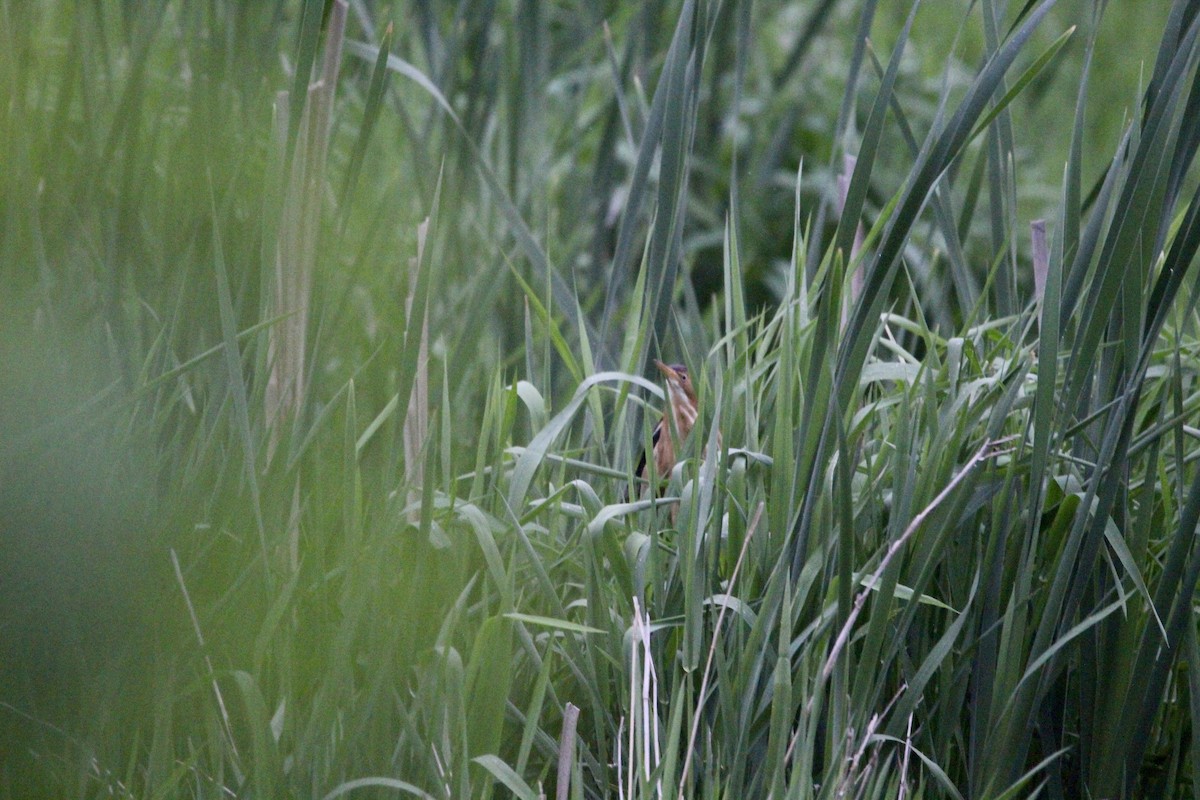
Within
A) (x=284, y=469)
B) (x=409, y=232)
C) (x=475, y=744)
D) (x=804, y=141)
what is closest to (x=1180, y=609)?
(x=475, y=744)

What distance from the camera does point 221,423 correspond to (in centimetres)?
146

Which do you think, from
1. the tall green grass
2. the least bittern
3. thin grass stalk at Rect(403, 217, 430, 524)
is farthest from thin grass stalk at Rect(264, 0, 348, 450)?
the least bittern

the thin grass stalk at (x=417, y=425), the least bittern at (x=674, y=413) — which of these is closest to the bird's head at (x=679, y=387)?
the least bittern at (x=674, y=413)

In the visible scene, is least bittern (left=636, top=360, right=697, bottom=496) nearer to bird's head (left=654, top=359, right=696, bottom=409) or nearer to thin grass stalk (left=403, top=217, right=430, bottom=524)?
bird's head (left=654, top=359, right=696, bottom=409)

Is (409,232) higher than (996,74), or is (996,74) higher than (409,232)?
(996,74)

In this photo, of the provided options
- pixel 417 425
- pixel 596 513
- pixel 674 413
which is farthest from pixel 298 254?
pixel 674 413

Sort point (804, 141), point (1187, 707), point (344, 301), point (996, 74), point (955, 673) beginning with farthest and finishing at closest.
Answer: point (804, 141) < point (344, 301) < point (1187, 707) < point (955, 673) < point (996, 74)

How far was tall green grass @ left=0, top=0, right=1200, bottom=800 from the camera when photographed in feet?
4.26

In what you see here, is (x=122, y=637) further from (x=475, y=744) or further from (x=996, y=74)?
(x=996, y=74)

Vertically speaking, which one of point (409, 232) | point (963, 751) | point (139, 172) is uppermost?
point (139, 172)

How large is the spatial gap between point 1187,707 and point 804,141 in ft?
11.9

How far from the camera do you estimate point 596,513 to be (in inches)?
58.6

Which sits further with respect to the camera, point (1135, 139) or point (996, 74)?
point (1135, 139)

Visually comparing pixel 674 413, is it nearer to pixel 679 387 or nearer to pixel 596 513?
pixel 679 387
